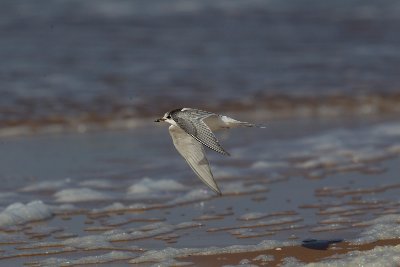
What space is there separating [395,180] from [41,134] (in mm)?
3396

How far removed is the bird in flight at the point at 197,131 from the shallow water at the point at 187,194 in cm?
35

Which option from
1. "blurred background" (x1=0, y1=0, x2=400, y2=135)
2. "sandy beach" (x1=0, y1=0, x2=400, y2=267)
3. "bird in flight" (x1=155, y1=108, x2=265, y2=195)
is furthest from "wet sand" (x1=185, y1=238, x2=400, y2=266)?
"blurred background" (x1=0, y1=0, x2=400, y2=135)

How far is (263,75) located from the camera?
413 inches

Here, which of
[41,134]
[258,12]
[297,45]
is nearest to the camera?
[41,134]

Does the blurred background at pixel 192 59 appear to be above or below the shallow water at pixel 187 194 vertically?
above

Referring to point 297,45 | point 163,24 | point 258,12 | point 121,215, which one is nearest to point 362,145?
point 121,215

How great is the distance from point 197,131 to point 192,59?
680cm

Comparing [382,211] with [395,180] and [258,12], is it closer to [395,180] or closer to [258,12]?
[395,180]

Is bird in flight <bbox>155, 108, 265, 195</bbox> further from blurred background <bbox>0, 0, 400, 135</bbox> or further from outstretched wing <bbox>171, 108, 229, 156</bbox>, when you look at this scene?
blurred background <bbox>0, 0, 400, 135</bbox>

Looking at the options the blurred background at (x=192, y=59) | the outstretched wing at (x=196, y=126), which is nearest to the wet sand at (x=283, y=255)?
the outstretched wing at (x=196, y=126)

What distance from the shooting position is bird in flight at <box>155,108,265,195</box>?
456cm

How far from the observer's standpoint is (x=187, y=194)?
5828mm

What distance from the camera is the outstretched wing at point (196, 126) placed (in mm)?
4457

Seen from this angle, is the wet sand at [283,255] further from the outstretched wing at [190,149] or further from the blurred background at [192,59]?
the blurred background at [192,59]
